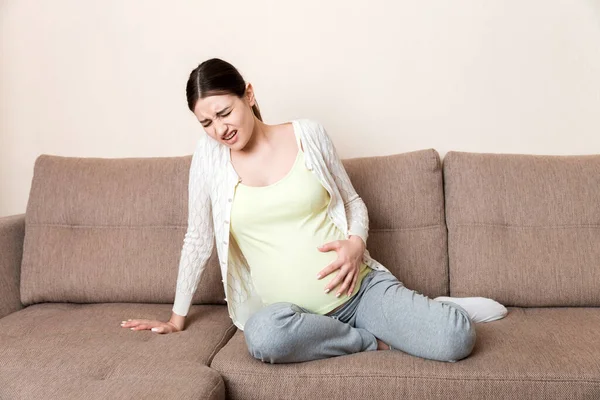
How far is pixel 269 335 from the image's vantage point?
151 cm

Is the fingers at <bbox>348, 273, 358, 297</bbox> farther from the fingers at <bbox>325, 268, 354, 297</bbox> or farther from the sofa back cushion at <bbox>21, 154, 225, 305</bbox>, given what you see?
the sofa back cushion at <bbox>21, 154, 225, 305</bbox>

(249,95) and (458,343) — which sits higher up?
(249,95)

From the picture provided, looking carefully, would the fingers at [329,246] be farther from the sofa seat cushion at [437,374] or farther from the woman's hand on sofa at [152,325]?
the woman's hand on sofa at [152,325]

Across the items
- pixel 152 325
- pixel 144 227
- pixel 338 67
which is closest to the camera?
pixel 152 325

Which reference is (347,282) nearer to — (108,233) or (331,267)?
(331,267)

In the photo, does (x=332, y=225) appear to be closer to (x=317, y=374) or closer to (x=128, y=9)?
(x=317, y=374)

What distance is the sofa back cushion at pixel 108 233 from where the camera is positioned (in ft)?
6.82

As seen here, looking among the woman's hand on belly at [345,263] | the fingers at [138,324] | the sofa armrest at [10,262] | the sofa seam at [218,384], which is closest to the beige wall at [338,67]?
the sofa armrest at [10,262]

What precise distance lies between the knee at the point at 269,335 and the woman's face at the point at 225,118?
47 centimetres

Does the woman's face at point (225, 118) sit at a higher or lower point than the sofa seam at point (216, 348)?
higher

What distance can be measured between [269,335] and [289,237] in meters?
0.30

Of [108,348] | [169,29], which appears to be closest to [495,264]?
[108,348]

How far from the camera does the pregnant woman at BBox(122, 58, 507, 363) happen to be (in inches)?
61.2

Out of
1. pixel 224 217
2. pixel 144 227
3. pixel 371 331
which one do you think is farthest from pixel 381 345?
pixel 144 227
